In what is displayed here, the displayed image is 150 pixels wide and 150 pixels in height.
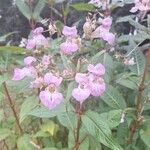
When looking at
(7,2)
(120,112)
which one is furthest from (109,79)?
(7,2)

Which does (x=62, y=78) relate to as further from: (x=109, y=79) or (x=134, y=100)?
(x=134, y=100)

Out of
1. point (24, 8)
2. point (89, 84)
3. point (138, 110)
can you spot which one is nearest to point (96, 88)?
point (89, 84)

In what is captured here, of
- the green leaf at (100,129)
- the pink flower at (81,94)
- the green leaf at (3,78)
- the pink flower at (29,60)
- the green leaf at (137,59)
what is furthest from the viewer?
the green leaf at (137,59)

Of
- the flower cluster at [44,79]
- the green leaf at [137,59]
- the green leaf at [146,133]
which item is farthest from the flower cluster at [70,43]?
the green leaf at [146,133]

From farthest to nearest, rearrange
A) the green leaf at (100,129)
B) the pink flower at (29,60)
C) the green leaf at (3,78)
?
the green leaf at (3,78)
the pink flower at (29,60)
the green leaf at (100,129)

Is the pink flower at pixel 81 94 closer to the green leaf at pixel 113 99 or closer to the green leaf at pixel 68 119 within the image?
the green leaf at pixel 68 119

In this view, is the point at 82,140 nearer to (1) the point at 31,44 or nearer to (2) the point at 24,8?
(1) the point at 31,44

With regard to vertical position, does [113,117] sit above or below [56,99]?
below

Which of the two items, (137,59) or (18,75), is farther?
(137,59)
